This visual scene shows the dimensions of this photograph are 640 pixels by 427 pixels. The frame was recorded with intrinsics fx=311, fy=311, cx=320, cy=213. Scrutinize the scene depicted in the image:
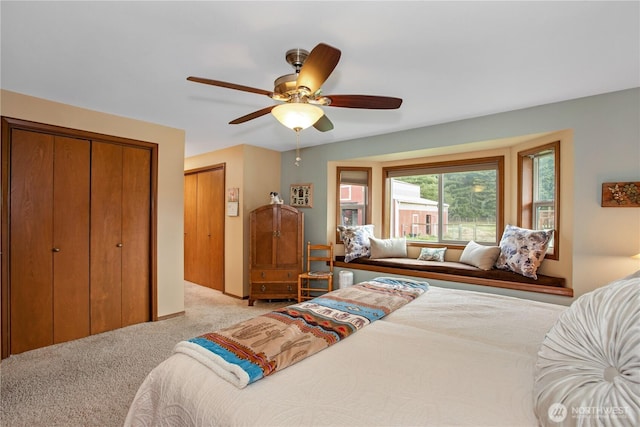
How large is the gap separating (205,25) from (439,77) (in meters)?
1.72

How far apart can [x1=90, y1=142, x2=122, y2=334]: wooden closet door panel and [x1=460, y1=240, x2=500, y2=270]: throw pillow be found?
159 inches

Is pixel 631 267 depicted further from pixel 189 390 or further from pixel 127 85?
pixel 127 85

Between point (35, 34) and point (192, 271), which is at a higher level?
point (35, 34)

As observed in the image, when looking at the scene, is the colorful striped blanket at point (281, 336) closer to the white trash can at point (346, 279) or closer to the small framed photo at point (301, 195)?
the white trash can at point (346, 279)

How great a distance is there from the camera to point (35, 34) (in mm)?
1871

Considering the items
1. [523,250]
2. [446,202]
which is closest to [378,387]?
[523,250]

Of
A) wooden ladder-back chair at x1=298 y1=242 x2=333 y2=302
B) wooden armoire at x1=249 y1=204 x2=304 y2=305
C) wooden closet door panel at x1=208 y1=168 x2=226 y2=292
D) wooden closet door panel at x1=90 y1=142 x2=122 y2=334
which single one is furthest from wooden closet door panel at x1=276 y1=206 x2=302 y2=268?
wooden closet door panel at x1=90 y1=142 x2=122 y2=334

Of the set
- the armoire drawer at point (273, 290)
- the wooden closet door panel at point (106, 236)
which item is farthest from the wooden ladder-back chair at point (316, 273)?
the wooden closet door panel at point (106, 236)

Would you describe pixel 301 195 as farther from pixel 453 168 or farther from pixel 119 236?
pixel 119 236

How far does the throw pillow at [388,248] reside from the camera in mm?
4398

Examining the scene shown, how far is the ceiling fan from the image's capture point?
1.55 metres

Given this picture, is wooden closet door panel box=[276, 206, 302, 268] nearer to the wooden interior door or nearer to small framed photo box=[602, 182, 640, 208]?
the wooden interior door

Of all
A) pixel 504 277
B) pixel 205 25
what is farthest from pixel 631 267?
pixel 205 25

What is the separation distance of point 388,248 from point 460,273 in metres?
1.13
